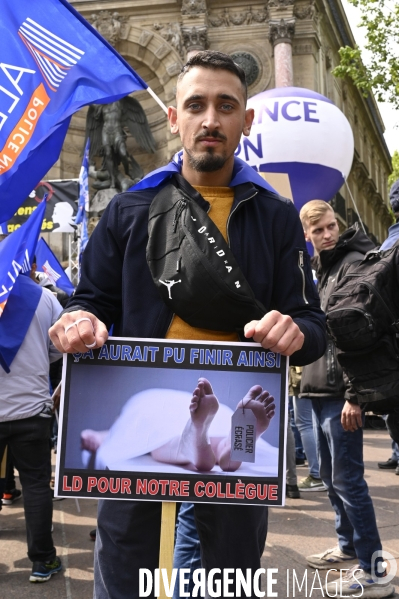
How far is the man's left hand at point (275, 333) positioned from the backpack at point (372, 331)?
1332mm

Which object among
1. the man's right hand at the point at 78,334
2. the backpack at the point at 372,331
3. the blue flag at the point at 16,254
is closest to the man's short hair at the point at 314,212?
the backpack at the point at 372,331

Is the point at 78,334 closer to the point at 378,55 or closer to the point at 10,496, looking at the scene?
the point at 10,496

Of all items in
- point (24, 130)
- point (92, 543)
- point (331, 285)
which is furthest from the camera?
point (92, 543)

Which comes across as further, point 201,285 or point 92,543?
point 92,543

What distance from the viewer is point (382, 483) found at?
251 inches

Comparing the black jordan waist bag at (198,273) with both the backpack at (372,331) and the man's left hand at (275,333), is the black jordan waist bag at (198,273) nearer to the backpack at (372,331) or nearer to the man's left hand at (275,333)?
the man's left hand at (275,333)

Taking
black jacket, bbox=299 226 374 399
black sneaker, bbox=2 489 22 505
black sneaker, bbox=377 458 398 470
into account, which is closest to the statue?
black sneaker, bbox=377 458 398 470

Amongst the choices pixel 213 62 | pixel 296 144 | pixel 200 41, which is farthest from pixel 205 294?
pixel 200 41

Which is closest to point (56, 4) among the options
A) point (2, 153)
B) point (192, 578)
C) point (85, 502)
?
point (2, 153)

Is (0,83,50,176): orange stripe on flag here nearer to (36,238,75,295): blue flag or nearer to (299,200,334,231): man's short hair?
(299,200,334,231): man's short hair

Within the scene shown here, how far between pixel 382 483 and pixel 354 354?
379cm

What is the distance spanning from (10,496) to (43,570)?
2.22 metres

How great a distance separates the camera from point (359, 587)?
336 centimetres

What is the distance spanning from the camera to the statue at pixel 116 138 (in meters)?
21.9
